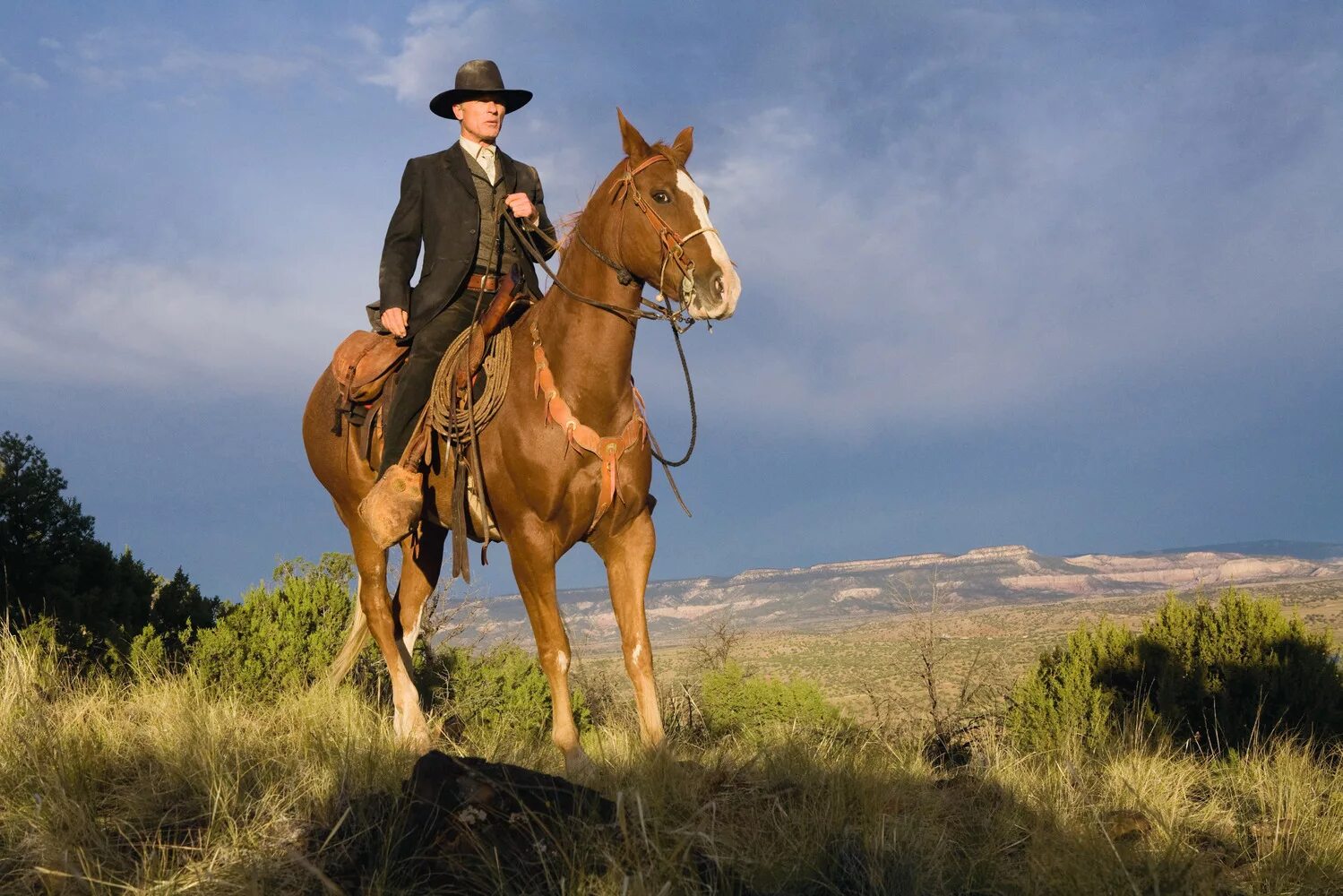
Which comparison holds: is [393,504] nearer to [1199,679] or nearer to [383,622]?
[383,622]

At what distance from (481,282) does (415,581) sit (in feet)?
8.48

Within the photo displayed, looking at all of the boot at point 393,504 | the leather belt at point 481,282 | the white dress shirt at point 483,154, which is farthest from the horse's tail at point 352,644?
the white dress shirt at point 483,154

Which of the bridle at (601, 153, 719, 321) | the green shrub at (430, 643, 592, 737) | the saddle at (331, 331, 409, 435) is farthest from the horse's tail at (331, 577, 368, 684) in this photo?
the bridle at (601, 153, 719, 321)

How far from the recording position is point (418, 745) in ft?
21.7

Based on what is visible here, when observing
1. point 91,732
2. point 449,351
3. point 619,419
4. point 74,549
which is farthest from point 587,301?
point 74,549

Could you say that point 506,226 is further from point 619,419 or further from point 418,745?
point 418,745

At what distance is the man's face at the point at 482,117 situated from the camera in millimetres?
7066

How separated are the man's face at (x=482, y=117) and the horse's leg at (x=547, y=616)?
2.99 meters

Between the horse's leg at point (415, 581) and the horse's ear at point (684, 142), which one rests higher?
the horse's ear at point (684, 142)

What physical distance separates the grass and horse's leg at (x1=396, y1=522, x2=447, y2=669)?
92 cm

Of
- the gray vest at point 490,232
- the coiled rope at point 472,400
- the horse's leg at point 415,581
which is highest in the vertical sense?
the gray vest at point 490,232

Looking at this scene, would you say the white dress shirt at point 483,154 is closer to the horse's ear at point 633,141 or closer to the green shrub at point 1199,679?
the horse's ear at point 633,141

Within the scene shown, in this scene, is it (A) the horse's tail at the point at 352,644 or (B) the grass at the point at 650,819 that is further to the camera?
(A) the horse's tail at the point at 352,644

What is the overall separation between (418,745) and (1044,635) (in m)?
40.4
